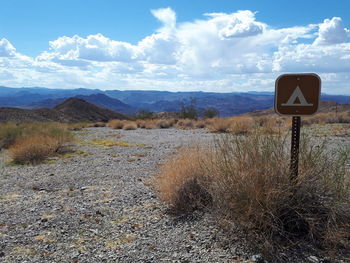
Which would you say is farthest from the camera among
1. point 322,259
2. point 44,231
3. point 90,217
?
point 90,217

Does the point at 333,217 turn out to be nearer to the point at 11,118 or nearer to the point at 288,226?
the point at 288,226

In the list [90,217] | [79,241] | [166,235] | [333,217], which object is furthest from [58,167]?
[333,217]

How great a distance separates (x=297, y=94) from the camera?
146 inches

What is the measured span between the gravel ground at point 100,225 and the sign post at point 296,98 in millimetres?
1307

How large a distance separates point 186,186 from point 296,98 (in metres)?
2.16

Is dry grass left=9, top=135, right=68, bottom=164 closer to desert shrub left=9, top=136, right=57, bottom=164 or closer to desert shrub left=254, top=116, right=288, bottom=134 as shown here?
desert shrub left=9, top=136, right=57, bottom=164

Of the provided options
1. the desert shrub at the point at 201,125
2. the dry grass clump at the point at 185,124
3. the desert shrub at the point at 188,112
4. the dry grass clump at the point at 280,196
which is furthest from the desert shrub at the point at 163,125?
the dry grass clump at the point at 280,196

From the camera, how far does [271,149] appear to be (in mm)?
3975

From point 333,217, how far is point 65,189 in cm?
527

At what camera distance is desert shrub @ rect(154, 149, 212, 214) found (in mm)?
4742

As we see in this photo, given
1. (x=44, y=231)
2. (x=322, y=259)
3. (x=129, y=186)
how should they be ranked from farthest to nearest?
(x=129, y=186) → (x=44, y=231) → (x=322, y=259)

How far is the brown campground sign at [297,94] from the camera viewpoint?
3.65m

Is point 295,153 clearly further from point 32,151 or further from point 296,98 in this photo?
point 32,151

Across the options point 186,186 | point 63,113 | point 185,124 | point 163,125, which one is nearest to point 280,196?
point 186,186
